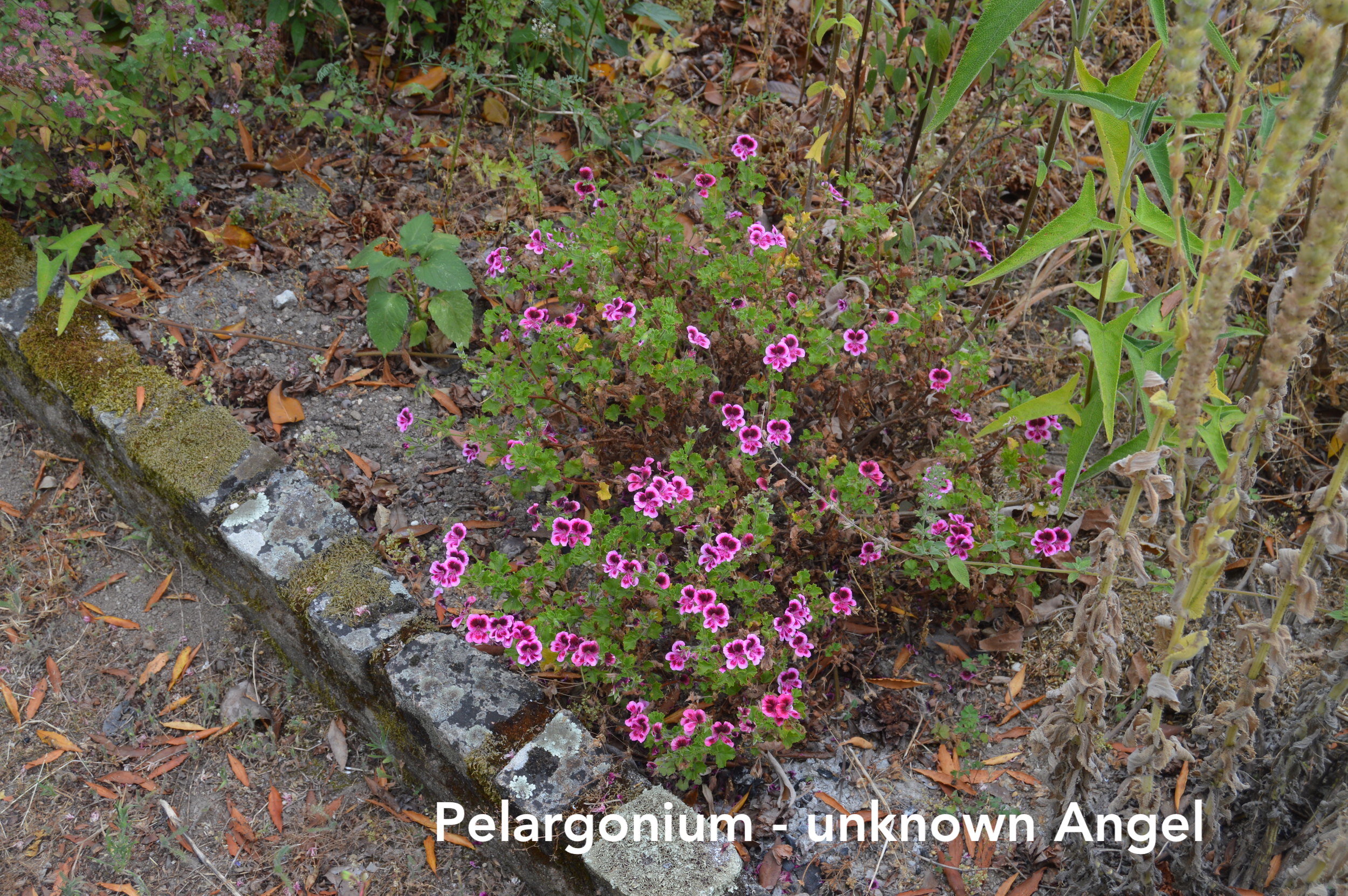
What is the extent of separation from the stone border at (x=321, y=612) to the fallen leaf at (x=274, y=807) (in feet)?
0.84

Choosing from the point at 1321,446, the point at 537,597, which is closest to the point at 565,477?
the point at 537,597

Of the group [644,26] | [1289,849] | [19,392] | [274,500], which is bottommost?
[19,392]

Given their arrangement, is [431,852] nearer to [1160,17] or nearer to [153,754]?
[153,754]

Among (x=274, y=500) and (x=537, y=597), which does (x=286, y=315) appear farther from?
(x=537, y=597)

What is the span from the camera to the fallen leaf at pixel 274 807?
247 centimetres

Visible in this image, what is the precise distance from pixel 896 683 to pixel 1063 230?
4.42 feet

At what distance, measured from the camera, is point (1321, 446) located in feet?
9.77

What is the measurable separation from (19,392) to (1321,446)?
4.29m

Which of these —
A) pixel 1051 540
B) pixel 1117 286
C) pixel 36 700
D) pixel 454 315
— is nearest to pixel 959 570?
pixel 1051 540

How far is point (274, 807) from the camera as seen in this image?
2.49 m

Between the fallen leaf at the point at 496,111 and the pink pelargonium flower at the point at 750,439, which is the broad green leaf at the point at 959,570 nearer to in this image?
the pink pelargonium flower at the point at 750,439

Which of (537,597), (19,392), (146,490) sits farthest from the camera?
(19,392)

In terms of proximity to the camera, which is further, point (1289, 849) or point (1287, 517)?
point (1287, 517)

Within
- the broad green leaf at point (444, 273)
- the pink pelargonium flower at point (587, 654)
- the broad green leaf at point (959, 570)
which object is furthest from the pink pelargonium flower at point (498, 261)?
the broad green leaf at point (959, 570)
